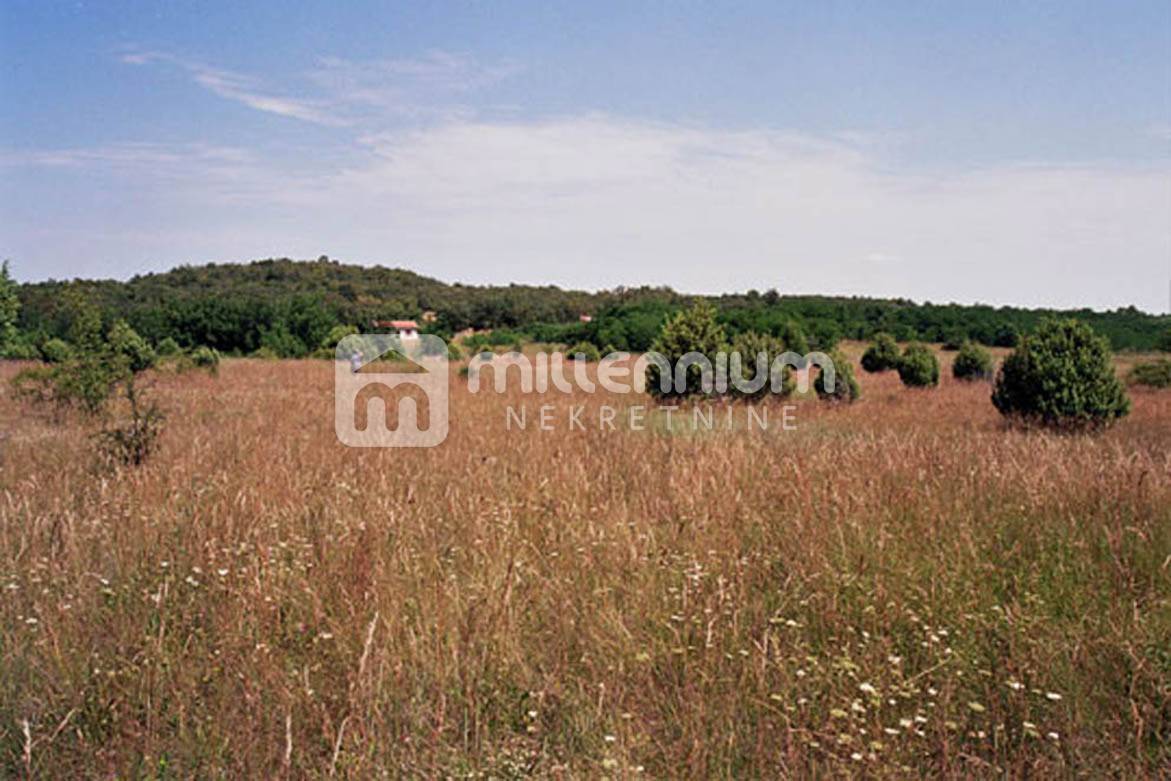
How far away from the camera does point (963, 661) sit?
259 centimetres

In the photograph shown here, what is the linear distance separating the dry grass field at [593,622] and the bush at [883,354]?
60.9 ft

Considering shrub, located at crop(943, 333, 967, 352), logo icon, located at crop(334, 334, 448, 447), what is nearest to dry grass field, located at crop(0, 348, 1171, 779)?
logo icon, located at crop(334, 334, 448, 447)

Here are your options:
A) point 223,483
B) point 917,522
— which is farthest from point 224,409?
point 917,522

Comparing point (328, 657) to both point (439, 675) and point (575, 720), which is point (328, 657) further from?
point (575, 720)

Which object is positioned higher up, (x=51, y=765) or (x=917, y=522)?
(x=917, y=522)

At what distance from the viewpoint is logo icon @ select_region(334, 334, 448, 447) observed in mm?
7723

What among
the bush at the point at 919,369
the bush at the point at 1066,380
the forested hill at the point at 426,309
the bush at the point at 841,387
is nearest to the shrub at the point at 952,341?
the forested hill at the point at 426,309

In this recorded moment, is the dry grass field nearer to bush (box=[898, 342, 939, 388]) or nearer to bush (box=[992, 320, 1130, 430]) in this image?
bush (box=[992, 320, 1130, 430])

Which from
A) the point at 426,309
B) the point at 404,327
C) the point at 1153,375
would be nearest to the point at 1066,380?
the point at 1153,375

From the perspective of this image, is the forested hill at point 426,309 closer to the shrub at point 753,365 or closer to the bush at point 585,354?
the bush at point 585,354

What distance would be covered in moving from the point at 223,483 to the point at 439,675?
302 centimetres

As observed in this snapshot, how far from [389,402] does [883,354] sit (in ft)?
55.7

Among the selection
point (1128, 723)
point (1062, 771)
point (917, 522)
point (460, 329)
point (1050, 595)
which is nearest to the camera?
point (1062, 771)

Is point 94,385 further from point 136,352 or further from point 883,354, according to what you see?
point 883,354
